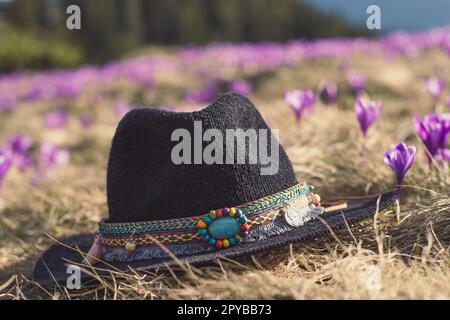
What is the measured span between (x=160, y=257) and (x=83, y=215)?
188 cm

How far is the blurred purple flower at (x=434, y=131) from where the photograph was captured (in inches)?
129

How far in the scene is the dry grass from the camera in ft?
7.82

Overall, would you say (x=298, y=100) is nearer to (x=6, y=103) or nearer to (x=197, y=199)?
(x=197, y=199)

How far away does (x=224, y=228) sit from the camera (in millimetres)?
2611

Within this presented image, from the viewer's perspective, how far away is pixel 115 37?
27734 mm

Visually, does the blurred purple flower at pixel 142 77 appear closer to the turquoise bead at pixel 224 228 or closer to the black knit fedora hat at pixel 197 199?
the black knit fedora hat at pixel 197 199

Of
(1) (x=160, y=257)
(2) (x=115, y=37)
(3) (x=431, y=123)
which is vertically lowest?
(1) (x=160, y=257)

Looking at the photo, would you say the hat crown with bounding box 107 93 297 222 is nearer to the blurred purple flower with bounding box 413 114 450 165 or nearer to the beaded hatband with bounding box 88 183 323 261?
the beaded hatband with bounding box 88 183 323 261

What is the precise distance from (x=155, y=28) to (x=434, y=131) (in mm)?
27223

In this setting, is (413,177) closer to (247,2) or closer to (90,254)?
(90,254)

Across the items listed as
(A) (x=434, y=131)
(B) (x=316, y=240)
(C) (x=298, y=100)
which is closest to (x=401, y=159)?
(A) (x=434, y=131)

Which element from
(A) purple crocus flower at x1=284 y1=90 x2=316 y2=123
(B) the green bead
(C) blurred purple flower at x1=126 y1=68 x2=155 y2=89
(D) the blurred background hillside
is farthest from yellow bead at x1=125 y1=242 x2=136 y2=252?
(D) the blurred background hillside

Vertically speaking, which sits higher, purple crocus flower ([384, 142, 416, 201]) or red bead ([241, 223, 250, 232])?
purple crocus flower ([384, 142, 416, 201])

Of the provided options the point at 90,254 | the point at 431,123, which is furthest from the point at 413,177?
the point at 90,254
